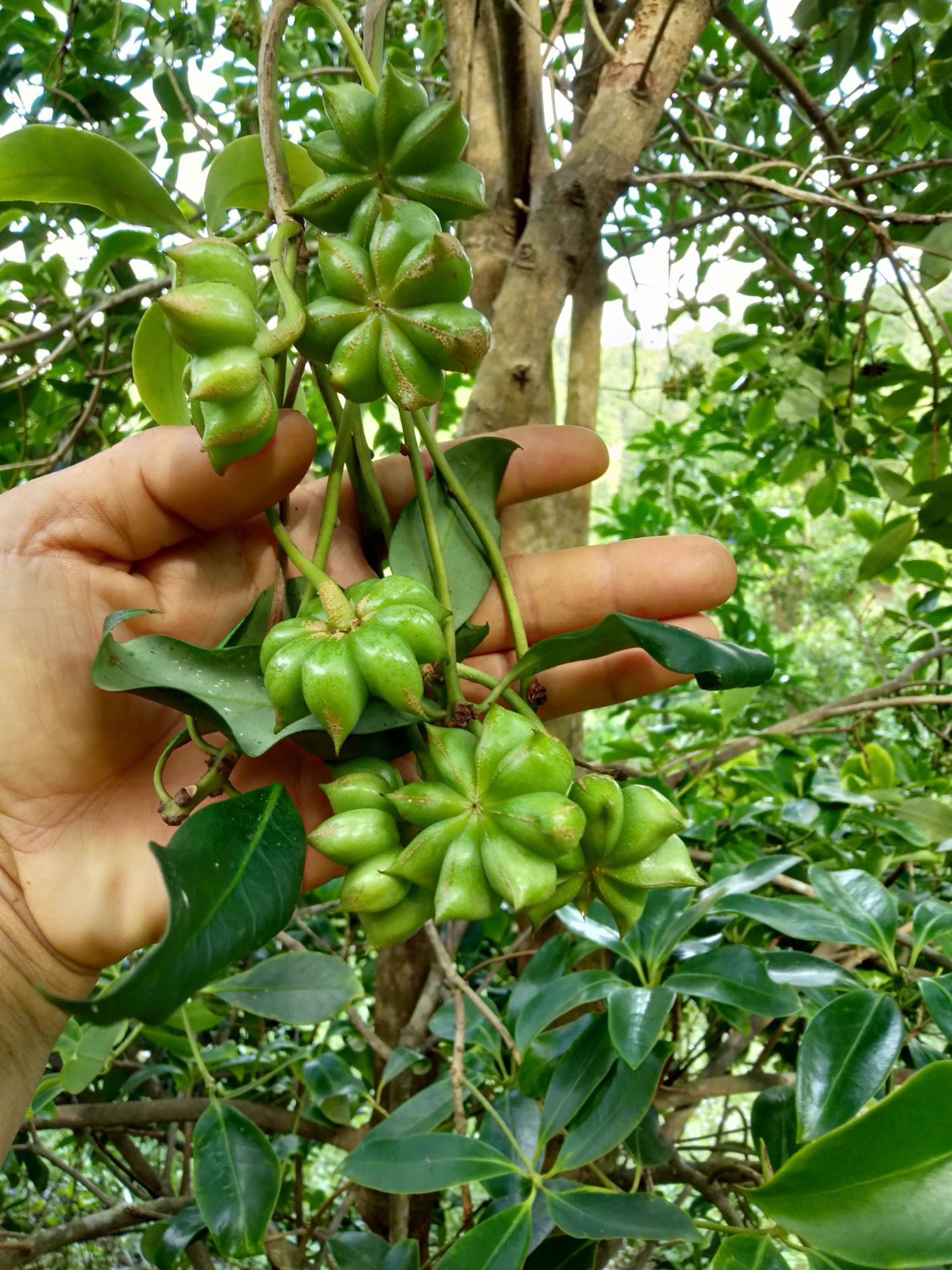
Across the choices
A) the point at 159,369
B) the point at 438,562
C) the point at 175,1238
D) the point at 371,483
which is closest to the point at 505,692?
the point at 438,562

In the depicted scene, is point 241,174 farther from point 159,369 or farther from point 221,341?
point 221,341

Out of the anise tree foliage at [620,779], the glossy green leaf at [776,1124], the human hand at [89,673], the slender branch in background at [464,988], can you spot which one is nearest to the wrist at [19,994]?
the human hand at [89,673]

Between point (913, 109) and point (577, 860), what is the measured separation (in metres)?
1.38

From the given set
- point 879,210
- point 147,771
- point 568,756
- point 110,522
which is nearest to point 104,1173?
point 147,771

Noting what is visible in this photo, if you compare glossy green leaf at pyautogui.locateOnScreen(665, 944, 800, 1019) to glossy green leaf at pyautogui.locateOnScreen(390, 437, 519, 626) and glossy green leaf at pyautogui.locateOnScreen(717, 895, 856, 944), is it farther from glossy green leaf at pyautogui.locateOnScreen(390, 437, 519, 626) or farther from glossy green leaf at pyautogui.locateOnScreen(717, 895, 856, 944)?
glossy green leaf at pyautogui.locateOnScreen(390, 437, 519, 626)

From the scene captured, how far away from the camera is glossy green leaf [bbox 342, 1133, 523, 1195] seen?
78 cm

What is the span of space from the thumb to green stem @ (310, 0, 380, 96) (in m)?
0.25

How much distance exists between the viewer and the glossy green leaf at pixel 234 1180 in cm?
91

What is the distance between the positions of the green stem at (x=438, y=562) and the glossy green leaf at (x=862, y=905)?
0.48m

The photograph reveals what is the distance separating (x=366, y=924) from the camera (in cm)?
65

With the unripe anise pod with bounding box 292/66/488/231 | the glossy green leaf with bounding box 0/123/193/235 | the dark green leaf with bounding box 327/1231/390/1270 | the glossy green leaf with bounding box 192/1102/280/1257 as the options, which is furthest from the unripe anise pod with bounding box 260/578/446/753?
the dark green leaf with bounding box 327/1231/390/1270

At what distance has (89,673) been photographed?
0.82 meters

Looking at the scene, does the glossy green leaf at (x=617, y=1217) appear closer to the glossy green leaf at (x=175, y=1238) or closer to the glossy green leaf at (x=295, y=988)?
the glossy green leaf at (x=295, y=988)

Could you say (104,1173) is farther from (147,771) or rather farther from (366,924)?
(366,924)
